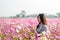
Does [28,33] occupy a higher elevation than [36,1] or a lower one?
lower

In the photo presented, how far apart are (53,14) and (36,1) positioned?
217mm

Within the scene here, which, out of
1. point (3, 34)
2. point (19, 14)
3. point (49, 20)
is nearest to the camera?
point (3, 34)

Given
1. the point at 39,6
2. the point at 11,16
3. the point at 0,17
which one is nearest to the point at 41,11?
the point at 39,6

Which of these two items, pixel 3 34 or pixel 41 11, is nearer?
pixel 3 34

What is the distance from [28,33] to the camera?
994 millimetres

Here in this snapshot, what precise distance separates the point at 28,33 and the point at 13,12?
1.49 ft

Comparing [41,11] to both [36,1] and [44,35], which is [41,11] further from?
[44,35]

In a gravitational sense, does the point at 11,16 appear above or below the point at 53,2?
below

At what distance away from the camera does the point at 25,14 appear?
1341mm

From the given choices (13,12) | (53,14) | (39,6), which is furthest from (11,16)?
(53,14)

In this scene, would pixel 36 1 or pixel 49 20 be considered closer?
pixel 49 20

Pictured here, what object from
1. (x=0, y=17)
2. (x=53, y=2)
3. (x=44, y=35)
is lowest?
(x=44, y=35)

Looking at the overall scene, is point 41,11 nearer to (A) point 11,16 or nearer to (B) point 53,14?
(B) point 53,14

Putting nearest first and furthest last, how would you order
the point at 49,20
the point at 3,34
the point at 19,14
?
1. the point at 3,34
2. the point at 49,20
3. the point at 19,14
